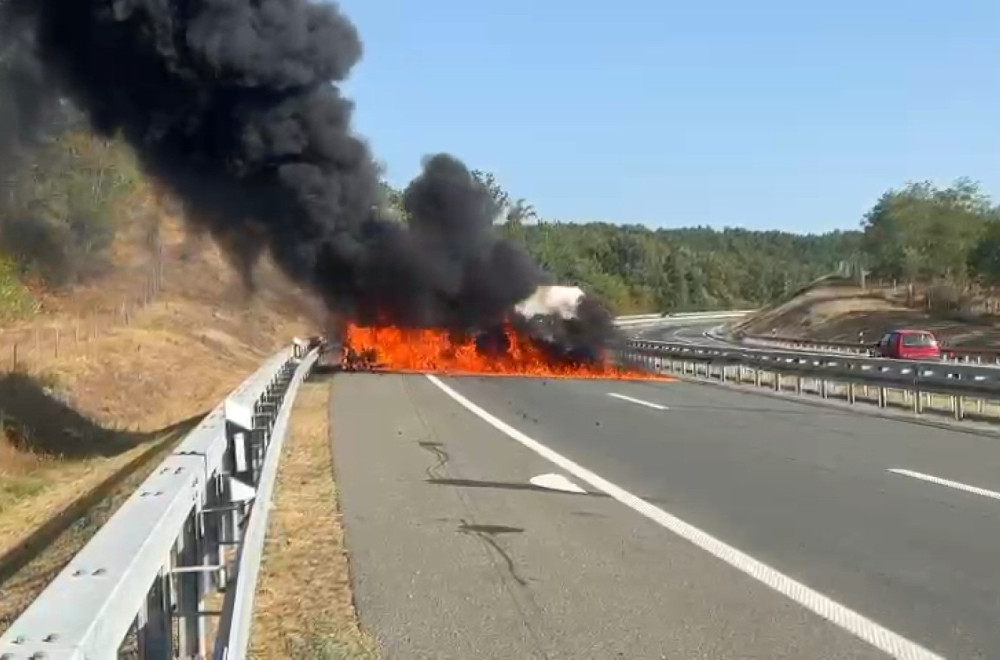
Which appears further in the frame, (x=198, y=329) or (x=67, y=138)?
(x=198, y=329)

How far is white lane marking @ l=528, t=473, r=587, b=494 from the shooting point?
36.5ft

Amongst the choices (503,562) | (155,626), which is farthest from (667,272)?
(155,626)

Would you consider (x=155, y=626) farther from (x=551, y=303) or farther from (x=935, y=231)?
(x=935, y=231)

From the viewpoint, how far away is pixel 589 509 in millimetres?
9969

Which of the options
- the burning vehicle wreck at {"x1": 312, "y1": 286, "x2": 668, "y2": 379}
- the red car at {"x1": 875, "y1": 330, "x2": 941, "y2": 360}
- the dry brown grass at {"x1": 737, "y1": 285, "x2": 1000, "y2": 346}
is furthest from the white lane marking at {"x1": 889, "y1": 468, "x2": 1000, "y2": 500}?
the dry brown grass at {"x1": 737, "y1": 285, "x2": 1000, "y2": 346}

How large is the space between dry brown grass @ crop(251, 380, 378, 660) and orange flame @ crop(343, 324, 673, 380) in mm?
18603

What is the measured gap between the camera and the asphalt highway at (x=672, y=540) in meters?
6.02

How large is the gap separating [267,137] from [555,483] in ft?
45.0

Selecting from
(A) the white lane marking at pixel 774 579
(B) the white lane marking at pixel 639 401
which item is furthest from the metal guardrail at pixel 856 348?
(A) the white lane marking at pixel 774 579

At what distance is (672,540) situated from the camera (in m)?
8.58

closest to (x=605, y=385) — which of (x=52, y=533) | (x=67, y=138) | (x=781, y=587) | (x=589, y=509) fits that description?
(x=67, y=138)

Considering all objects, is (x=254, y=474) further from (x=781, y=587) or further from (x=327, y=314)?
(x=327, y=314)

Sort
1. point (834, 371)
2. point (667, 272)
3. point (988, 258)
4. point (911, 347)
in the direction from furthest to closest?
point (667, 272), point (988, 258), point (911, 347), point (834, 371)

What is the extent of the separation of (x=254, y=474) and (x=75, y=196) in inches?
1314
